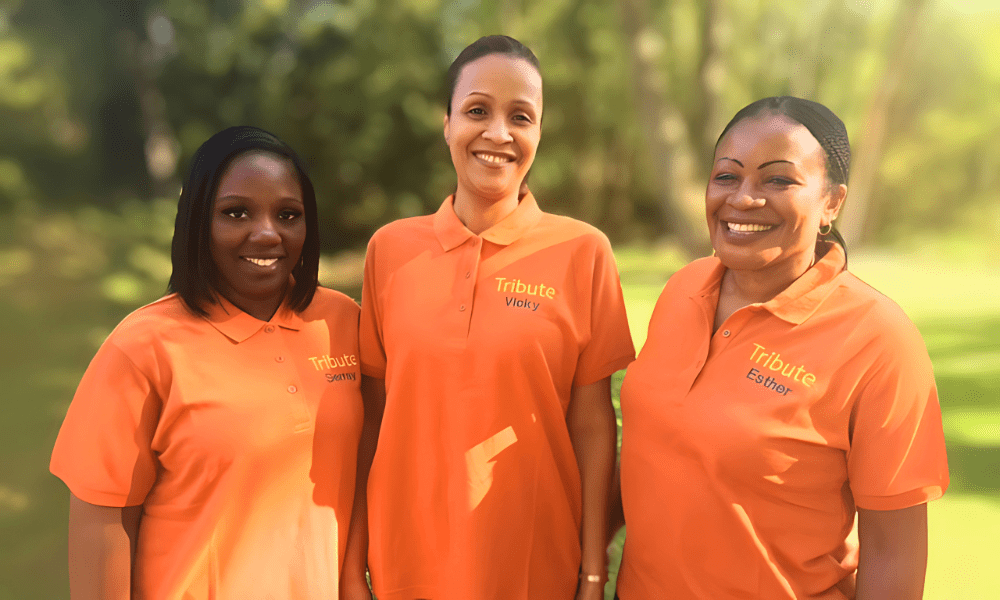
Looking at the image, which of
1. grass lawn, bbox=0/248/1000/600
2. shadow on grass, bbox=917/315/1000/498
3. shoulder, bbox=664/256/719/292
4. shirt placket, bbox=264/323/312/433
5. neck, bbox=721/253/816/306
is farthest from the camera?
shadow on grass, bbox=917/315/1000/498

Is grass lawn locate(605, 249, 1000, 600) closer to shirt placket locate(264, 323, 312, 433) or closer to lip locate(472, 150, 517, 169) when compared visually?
shirt placket locate(264, 323, 312, 433)

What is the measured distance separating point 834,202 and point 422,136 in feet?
43.9

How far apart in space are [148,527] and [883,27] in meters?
19.3

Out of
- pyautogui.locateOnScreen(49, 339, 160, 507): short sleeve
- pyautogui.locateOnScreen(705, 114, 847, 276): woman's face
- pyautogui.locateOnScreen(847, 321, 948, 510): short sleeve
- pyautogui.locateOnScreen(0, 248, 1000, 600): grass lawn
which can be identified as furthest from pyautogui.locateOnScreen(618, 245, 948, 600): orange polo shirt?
pyautogui.locateOnScreen(0, 248, 1000, 600): grass lawn

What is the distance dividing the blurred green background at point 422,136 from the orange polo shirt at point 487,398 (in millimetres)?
5564

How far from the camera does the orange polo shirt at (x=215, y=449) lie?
1.93 meters

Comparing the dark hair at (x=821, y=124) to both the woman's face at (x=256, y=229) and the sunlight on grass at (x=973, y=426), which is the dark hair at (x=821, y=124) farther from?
the sunlight on grass at (x=973, y=426)

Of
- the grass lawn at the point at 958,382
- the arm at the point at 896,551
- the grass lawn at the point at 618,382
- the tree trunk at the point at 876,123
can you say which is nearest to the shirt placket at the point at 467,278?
the arm at the point at 896,551

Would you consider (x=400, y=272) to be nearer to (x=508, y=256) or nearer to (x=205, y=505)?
(x=508, y=256)

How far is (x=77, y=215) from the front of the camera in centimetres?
1252

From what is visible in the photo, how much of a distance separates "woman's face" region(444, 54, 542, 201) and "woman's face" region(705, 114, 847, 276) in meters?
0.62

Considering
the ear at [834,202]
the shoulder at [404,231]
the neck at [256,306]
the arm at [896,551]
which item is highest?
the shoulder at [404,231]

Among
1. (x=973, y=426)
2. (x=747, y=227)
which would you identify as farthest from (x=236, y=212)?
(x=973, y=426)

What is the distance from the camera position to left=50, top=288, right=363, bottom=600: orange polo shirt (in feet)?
6.32
